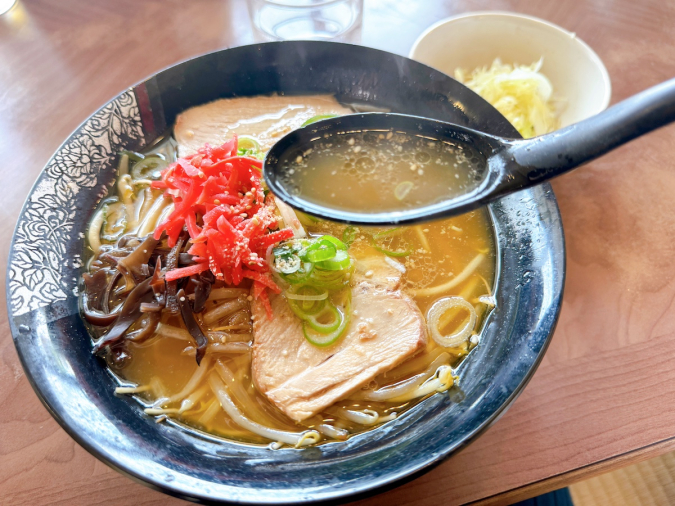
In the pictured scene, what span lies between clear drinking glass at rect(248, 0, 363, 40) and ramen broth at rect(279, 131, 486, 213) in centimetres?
104

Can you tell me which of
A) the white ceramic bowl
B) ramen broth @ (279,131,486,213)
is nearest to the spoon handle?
ramen broth @ (279,131,486,213)

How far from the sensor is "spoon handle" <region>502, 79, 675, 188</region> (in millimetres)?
1061

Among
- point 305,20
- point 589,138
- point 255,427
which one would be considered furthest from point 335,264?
point 305,20

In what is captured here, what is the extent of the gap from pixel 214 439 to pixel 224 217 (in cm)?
67

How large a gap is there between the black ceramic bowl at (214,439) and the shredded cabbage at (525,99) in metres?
0.40

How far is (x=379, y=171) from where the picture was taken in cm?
148

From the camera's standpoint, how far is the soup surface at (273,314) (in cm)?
142

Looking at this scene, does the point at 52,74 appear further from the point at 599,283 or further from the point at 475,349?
the point at 599,283

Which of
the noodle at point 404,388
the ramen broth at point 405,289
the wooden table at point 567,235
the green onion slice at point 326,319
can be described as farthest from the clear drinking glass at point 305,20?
the noodle at point 404,388

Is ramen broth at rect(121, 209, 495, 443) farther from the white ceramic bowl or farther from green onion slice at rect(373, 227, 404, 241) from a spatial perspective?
the white ceramic bowl

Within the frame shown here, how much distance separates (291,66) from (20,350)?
143cm

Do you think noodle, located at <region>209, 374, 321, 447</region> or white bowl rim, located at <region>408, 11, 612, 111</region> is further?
white bowl rim, located at <region>408, 11, 612, 111</region>

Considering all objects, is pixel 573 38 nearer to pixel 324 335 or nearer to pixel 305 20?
pixel 305 20

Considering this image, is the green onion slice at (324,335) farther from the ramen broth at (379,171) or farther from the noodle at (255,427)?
the ramen broth at (379,171)
